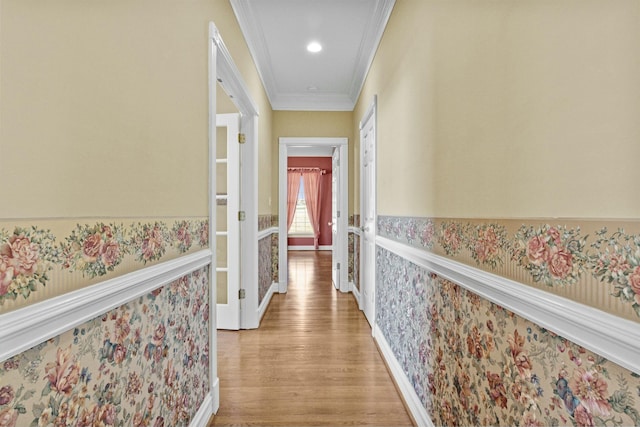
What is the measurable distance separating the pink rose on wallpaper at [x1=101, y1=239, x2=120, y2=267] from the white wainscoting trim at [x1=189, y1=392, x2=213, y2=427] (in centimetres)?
102

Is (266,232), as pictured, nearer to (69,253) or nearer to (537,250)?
(69,253)

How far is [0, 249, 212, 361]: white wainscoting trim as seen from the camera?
0.62m

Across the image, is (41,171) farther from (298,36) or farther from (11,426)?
(298,36)

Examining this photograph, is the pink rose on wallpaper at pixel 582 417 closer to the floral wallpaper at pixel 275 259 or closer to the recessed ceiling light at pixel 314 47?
the recessed ceiling light at pixel 314 47

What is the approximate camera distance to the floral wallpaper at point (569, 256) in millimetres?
588

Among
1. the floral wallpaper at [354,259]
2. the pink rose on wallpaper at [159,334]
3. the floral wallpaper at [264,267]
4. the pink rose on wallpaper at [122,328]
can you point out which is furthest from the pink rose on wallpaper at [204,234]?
the floral wallpaper at [354,259]

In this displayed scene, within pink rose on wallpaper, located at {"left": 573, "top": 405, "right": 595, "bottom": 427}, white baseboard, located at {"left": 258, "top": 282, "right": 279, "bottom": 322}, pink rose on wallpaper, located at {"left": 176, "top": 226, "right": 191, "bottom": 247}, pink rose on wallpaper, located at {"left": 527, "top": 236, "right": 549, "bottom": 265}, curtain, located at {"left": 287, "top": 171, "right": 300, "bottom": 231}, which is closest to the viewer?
pink rose on wallpaper, located at {"left": 573, "top": 405, "right": 595, "bottom": 427}

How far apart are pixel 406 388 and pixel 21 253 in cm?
188

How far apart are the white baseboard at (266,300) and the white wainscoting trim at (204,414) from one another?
1538 millimetres

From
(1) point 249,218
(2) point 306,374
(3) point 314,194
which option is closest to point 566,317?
(2) point 306,374

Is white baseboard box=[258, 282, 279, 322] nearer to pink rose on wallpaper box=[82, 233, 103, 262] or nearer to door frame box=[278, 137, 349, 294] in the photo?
door frame box=[278, 137, 349, 294]

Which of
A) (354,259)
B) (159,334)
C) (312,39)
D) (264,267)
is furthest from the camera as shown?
(354,259)

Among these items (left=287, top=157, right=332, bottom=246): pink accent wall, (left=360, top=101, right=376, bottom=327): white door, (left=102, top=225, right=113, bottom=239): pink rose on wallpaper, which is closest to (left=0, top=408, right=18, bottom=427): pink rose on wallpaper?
(left=102, top=225, right=113, bottom=239): pink rose on wallpaper

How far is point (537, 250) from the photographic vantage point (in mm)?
812
